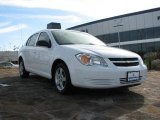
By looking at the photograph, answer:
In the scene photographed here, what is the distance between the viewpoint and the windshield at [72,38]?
739 cm

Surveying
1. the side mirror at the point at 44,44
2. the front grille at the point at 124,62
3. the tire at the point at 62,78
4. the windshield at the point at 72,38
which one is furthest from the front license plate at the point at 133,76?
the side mirror at the point at 44,44

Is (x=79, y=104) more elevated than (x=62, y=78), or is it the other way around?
(x=62, y=78)

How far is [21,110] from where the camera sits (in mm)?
5605

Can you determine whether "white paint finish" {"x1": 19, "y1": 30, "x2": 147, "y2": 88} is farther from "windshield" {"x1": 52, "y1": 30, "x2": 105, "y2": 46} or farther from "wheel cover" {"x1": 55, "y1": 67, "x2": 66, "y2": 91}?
"windshield" {"x1": 52, "y1": 30, "x2": 105, "y2": 46}

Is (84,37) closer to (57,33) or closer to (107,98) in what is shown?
(57,33)

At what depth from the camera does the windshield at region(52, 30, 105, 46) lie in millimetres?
7395

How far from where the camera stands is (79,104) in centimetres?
601

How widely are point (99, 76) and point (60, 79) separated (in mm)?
1153

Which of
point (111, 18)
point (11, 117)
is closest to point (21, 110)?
point (11, 117)

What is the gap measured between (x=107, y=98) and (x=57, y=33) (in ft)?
7.45

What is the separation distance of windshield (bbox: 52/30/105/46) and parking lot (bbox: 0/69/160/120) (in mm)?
1189

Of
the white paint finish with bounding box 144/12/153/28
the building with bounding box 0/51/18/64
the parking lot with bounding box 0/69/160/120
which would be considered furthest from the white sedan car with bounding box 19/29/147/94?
the white paint finish with bounding box 144/12/153/28

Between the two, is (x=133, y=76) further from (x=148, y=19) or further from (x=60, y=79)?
(x=148, y=19)

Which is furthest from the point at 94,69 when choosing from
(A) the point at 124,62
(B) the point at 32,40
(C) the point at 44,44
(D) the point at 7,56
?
(D) the point at 7,56
